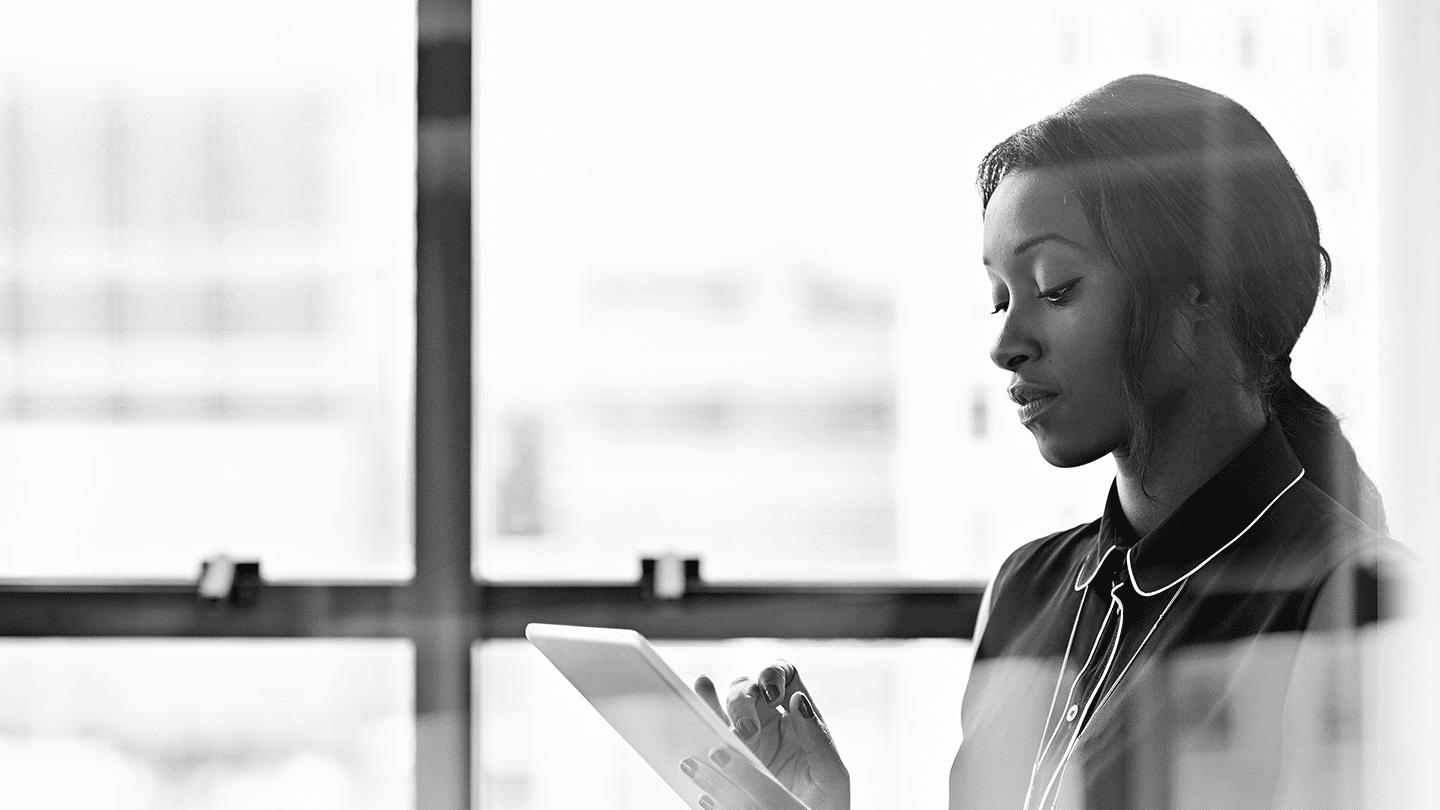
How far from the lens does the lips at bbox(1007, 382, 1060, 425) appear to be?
1.10 metres

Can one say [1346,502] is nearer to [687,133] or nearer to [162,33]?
[687,133]

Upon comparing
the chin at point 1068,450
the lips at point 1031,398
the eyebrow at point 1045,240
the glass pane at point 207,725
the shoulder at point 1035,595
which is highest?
the eyebrow at point 1045,240

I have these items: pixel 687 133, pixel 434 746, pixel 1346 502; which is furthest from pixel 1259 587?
pixel 434 746

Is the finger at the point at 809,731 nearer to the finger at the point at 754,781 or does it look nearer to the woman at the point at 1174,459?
the woman at the point at 1174,459

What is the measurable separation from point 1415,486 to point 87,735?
1.67 metres

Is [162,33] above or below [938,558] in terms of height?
above

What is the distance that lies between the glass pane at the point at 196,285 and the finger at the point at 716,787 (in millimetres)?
709

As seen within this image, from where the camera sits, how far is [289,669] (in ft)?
5.27

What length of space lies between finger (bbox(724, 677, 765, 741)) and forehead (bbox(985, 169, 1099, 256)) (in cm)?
46

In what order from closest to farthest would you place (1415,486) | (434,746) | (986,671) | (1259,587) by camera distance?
1. (1259,587)
2. (986,671)
3. (1415,486)
4. (434,746)

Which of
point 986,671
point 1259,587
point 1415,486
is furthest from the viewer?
point 1415,486

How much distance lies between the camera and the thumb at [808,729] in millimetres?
1189

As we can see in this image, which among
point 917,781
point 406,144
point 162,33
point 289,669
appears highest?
point 162,33

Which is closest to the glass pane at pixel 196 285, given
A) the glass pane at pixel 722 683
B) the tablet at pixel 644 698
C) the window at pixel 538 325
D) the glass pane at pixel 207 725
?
the window at pixel 538 325
